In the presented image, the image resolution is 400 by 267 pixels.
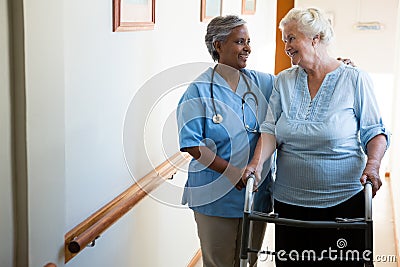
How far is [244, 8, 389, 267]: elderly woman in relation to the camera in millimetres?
2162

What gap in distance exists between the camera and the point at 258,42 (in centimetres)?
499

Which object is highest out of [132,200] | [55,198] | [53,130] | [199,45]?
[199,45]

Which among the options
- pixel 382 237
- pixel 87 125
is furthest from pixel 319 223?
pixel 382 237

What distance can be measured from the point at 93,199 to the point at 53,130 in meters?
0.43

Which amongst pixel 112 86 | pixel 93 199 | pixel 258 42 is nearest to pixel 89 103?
pixel 112 86

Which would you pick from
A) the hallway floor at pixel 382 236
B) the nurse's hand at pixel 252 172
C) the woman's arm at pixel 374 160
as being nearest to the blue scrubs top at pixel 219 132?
the nurse's hand at pixel 252 172

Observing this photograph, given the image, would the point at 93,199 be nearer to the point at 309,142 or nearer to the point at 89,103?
the point at 89,103

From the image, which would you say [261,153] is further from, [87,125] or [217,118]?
[87,125]

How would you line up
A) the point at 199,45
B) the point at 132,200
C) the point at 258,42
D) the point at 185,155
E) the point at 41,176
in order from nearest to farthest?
the point at 41,176
the point at 132,200
the point at 185,155
the point at 199,45
the point at 258,42

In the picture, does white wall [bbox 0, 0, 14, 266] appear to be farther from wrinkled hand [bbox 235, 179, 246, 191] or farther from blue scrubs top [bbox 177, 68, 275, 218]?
wrinkled hand [bbox 235, 179, 246, 191]

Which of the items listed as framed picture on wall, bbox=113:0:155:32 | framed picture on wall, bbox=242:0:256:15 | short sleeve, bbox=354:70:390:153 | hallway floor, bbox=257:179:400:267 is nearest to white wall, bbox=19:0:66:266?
framed picture on wall, bbox=113:0:155:32

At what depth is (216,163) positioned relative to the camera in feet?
7.27

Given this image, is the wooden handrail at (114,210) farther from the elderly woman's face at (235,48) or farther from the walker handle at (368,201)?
the walker handle at (368,201)

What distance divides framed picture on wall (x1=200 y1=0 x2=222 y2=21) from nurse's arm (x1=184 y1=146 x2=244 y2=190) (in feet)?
3.66
